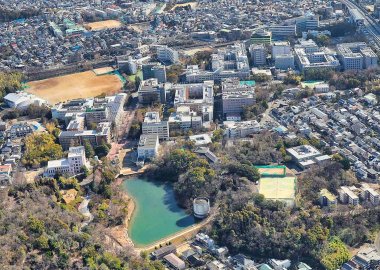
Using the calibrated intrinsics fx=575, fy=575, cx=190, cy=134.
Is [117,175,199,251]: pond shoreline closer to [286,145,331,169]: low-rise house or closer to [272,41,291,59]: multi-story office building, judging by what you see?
Result: [286,145,331,169]: low-rise house

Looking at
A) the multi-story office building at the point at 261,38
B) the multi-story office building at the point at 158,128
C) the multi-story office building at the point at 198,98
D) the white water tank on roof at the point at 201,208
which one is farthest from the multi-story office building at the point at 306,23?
the white water tank on roof at the point at 201,208

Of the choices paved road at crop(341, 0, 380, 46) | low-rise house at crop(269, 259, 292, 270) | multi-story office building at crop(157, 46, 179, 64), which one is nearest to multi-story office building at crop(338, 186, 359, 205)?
low-rise house at crop(269, 259, 292, 270)

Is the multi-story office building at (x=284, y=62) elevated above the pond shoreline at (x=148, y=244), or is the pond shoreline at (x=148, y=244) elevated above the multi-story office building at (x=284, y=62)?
the multi-story office building at (x=284, y=62)

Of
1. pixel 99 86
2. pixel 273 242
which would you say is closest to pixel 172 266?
pixel 273 242

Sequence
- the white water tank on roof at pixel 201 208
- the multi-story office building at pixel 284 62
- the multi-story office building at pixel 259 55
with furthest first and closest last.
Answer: the multi-story office building at pixel 259 55 < the multi-story office building at pixel 284 62 < the white water tank on roof at pixel 201 208

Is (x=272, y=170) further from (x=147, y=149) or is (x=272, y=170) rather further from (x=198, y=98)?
(x=198, y=98)

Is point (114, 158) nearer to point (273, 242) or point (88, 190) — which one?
point (88, 190)

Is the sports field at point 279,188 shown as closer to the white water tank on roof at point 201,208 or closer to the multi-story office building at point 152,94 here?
the white water tank on roof at point 201,208
